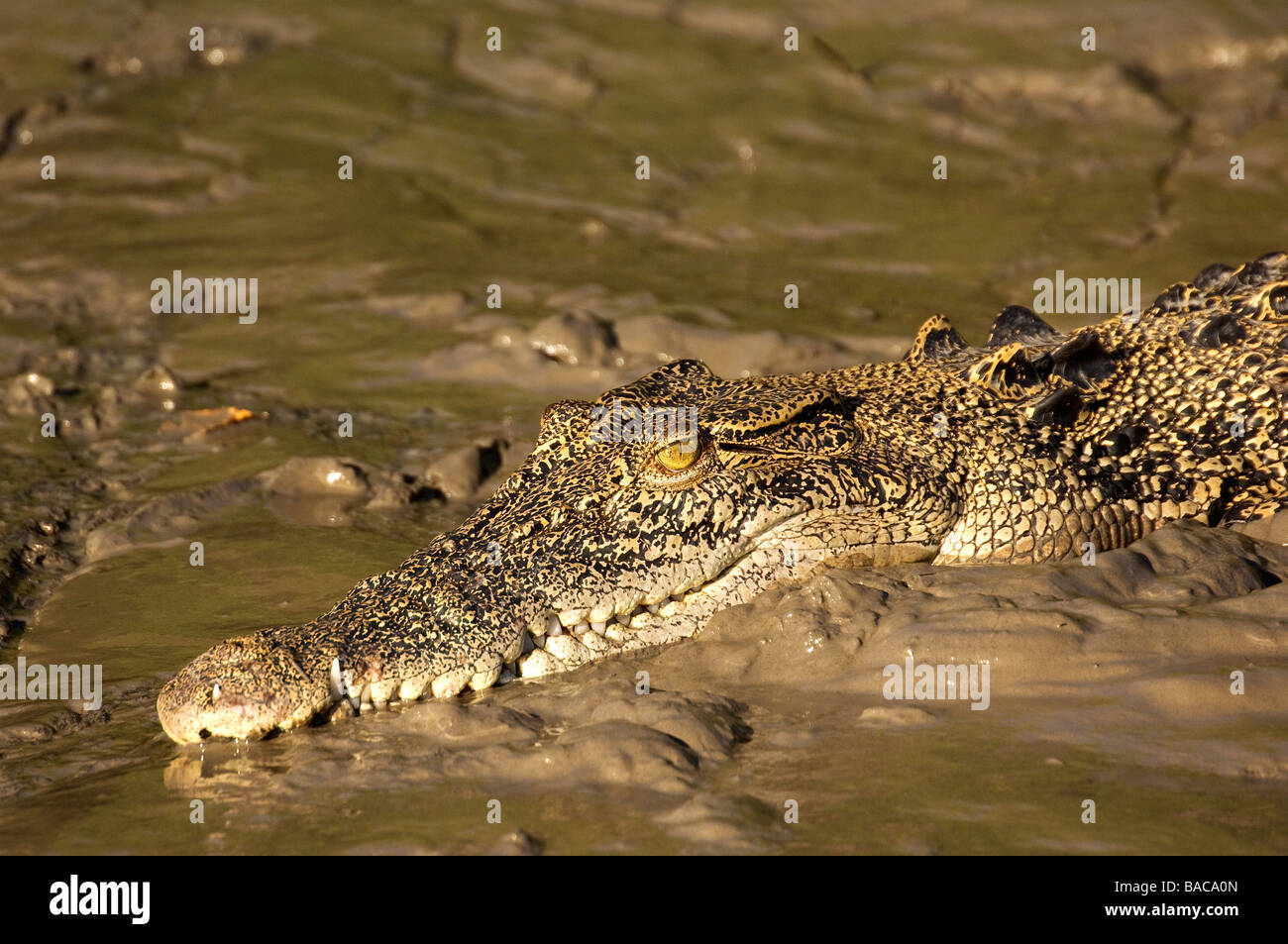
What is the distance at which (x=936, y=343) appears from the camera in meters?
5.20

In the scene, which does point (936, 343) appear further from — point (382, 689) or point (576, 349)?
point (576, 349)

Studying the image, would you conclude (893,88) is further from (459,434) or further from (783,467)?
(783,467)

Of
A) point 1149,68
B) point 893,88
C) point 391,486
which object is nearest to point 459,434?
point 391,486

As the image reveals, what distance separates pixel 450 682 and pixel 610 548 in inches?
27.1

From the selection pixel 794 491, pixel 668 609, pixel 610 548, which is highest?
pixel 794 491

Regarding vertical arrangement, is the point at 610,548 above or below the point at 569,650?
above

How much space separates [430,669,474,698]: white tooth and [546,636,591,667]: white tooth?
30 cm

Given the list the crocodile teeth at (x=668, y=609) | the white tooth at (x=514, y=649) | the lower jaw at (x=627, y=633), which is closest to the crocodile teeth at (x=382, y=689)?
the lower jaw at (x=627, y=633)

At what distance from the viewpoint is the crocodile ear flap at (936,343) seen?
5172 millimetres

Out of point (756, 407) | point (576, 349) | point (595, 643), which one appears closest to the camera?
point (595, 643)

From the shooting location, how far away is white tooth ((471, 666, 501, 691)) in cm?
396

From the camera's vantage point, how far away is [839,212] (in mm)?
9734

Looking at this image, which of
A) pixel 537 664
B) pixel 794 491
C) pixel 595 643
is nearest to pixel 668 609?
pixel 595 643

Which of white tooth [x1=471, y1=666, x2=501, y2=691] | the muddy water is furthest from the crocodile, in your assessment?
the muddy water
